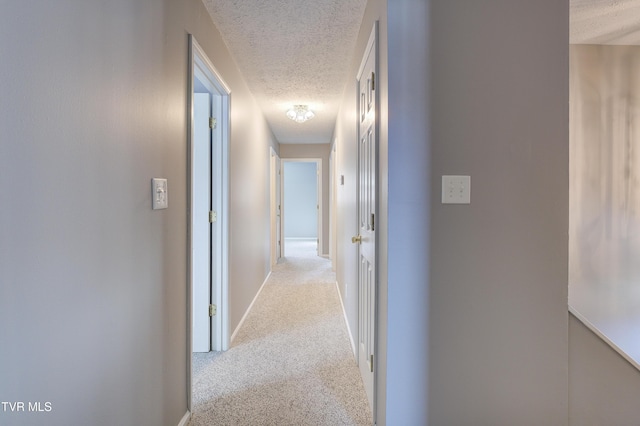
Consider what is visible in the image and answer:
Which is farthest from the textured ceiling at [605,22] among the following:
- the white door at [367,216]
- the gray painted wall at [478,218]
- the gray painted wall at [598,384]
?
the gray painted wall at [598,384]

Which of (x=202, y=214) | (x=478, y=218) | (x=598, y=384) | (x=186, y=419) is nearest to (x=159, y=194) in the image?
(x=202, y=214)

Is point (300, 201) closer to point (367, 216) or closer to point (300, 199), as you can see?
point (300, 199)

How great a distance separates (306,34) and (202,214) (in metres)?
1.52

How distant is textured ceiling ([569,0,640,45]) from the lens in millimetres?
1701

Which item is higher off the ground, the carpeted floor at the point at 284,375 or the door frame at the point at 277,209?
the door frame at the point at 277,209

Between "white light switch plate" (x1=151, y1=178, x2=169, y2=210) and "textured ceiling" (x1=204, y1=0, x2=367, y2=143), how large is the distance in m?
1.23

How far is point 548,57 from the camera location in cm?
125

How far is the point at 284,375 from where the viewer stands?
6.58ft

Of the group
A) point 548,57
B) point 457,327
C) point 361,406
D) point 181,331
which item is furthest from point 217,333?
point 548,57

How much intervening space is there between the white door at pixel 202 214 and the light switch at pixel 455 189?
172cm

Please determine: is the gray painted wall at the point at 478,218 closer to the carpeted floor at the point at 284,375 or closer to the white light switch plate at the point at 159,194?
the carpeted floor at the point at 284,375

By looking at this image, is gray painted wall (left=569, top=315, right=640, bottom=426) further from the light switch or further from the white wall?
the light switch

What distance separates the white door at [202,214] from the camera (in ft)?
7.51

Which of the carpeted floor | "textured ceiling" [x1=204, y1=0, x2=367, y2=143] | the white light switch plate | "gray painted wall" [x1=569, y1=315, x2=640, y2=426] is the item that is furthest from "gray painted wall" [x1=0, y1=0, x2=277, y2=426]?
"gray painted wall" [x1=569, y1=315, x2=640, y2=426]
